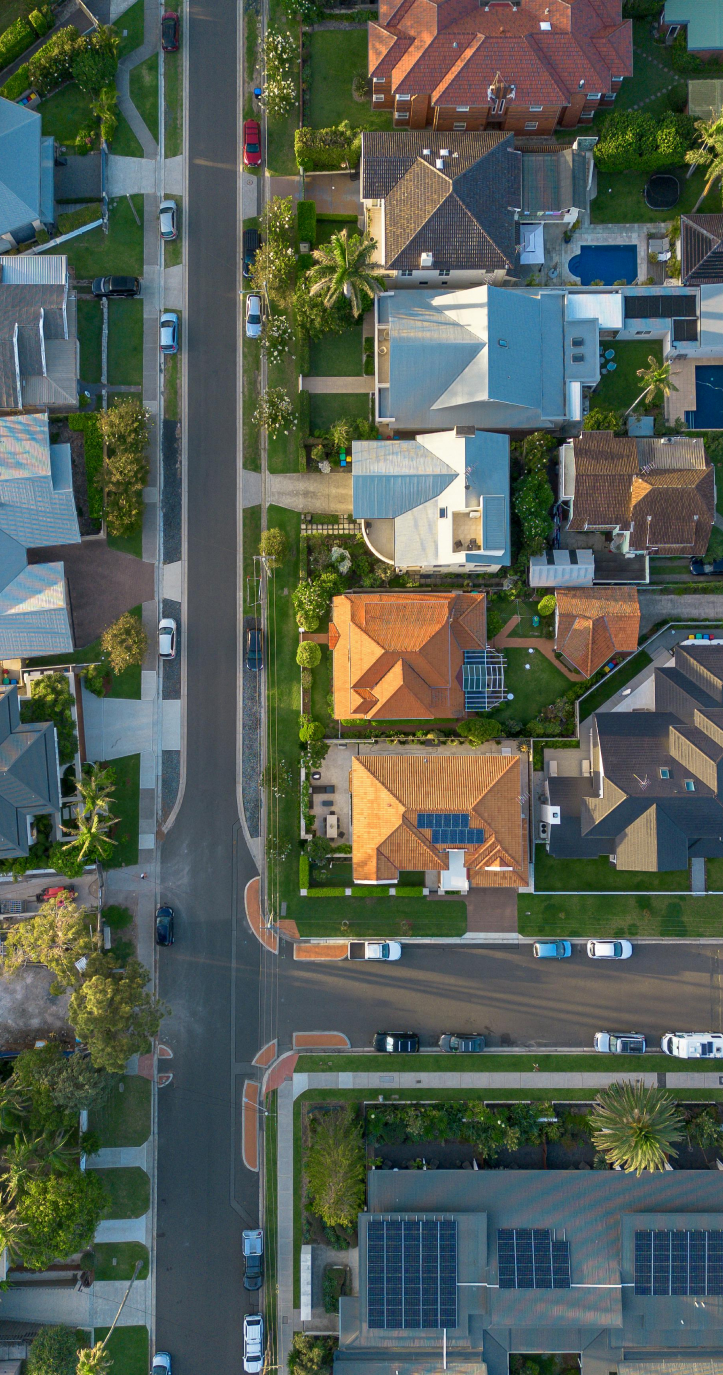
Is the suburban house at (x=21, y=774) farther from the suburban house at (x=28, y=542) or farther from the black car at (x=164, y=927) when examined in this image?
the black car at (x=164, y=927)

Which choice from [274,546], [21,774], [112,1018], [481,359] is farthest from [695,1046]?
[21,774]

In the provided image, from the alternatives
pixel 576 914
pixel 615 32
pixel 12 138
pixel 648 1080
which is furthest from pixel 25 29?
pixel 648 1080

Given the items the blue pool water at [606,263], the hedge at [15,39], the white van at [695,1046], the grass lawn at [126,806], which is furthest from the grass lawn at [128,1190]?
the hedge at [15,39]

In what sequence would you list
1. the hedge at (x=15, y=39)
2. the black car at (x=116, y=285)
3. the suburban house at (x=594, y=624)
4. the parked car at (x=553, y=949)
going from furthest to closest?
the black car at (x=116, y=285) → the hedge at (x=15, y=39) → the parked car at (x=553, y=949) → the suburban house at (x=594, y=624)

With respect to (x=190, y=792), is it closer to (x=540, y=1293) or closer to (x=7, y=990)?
(x=7, y=990)

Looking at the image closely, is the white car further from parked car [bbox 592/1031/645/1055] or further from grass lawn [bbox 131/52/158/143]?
grass lawn [bbox 131/52/158/143]

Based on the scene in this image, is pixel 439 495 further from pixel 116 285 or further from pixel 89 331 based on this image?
pixel 89 331
